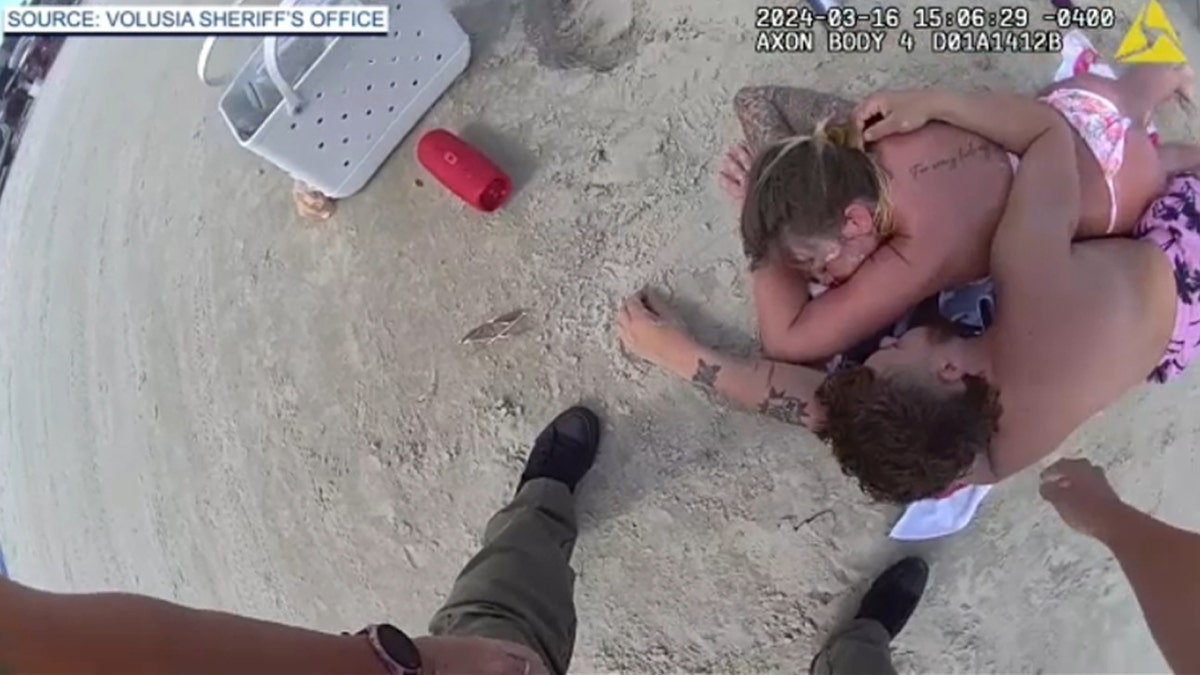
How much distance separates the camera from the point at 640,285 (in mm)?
1284

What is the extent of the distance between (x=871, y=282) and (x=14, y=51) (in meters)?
1.15

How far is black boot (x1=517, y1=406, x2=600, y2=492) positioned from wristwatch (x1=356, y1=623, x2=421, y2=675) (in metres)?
0.41

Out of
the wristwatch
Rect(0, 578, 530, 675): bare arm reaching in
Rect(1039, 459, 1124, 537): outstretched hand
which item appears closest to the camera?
Rect(0, 578, 530, 675): bare arm reaching in

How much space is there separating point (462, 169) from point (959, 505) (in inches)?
28.5

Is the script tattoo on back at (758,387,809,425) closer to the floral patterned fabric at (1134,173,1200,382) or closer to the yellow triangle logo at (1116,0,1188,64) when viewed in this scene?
the floral patterned fabric at (1134,173,1200,382)

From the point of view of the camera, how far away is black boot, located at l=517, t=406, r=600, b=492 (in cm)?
123

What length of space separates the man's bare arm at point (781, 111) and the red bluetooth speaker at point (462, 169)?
0.31 meters

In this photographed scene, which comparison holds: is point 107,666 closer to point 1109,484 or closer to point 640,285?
point 640,285

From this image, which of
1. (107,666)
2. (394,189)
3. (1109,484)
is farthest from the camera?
(394,189)

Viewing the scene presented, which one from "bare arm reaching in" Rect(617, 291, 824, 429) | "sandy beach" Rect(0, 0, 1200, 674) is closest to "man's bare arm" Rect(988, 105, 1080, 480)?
"bare arm reaching in" Rect(617, 291, 824, 429)

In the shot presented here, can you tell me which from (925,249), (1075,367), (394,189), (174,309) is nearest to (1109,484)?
(1075,367)

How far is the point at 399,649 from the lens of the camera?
0.83 meters

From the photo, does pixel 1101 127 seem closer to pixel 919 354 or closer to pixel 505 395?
pixel 919 354

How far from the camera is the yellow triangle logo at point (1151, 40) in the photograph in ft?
4.16
